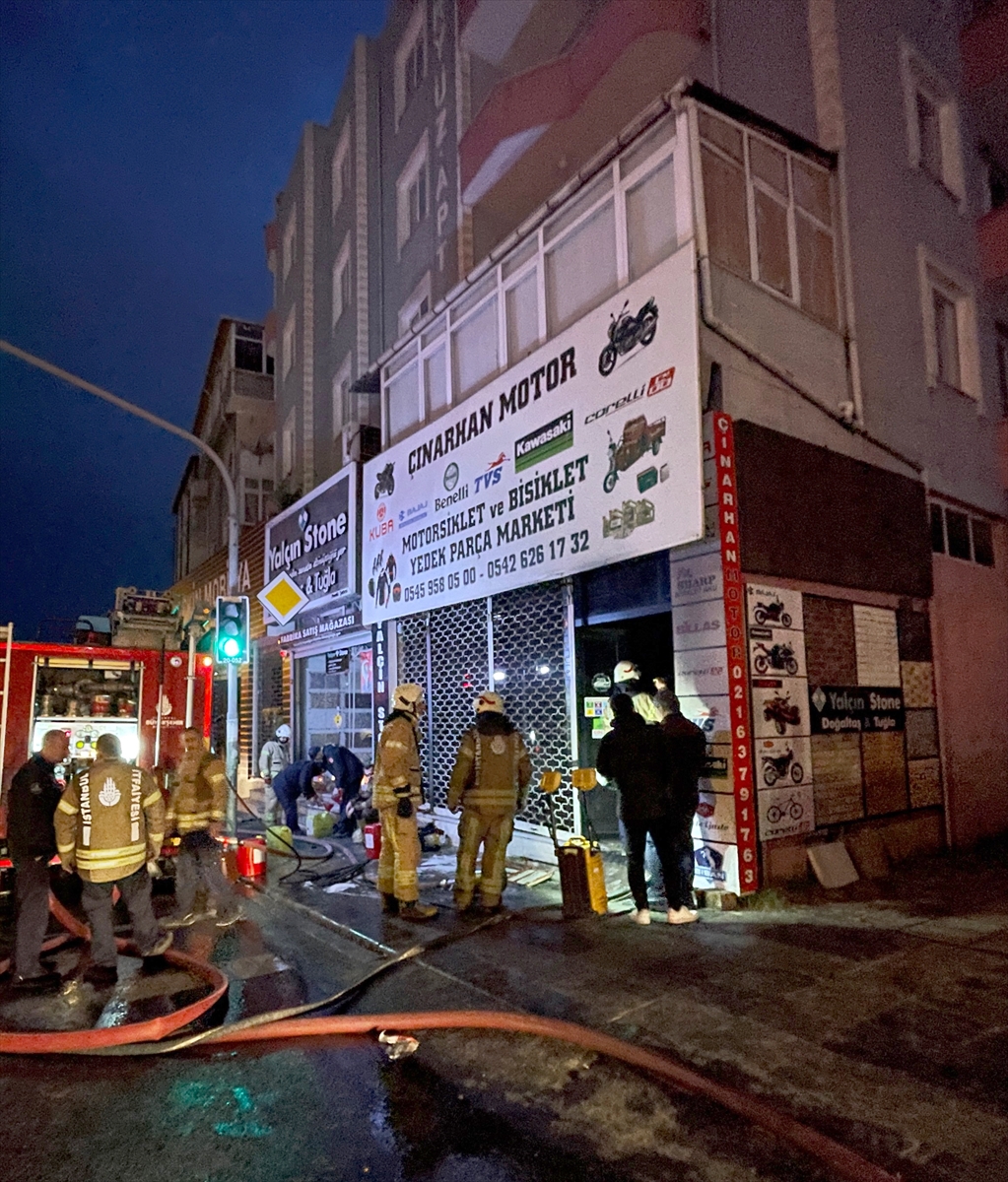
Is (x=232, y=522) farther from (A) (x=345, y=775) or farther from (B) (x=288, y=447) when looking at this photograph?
(B) (x=288, y=447)

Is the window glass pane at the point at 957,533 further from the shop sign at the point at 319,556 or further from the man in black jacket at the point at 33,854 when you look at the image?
the man in black jacket at the point at 33,854

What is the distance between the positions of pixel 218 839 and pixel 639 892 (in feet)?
12.3

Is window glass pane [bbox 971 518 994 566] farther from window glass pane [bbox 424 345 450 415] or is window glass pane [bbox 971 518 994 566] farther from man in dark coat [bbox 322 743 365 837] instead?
man in dark coat [bbox 322 743 365 837]

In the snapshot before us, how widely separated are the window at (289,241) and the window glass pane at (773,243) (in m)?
16.9

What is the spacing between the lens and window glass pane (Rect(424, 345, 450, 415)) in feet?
39.2

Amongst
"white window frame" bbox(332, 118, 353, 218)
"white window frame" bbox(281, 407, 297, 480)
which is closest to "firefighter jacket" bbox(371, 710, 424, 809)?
"white window frame" bbox(281, 407, 297, 480)

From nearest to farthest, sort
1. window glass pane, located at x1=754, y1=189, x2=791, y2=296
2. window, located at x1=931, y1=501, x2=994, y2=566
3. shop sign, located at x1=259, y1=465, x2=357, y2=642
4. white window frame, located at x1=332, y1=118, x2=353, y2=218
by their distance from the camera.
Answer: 1. window glass pane, located at x1=754, y1=189, x2=791, y2=296
2. window, located at x1=931, y1=501, x2=994, y2=566
3. shop sign, located at x1=259, y1=465, x2=357, y2=642
4. white window frame, located at x1=332, y1=118, x2=353, y2=218

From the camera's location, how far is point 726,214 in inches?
318

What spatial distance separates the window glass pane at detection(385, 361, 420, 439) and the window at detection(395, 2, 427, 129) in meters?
7.11

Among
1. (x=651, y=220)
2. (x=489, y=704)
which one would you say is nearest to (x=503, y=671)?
(x=489, y=704)

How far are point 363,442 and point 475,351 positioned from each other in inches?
139

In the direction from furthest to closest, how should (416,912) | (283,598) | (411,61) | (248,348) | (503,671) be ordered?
(248,348) < (411,61) < (283,598) < (503,671) < (416,912)

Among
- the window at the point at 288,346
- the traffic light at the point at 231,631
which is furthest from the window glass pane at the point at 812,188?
the window at the point at 288,346

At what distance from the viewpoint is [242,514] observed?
2341 centimetres
